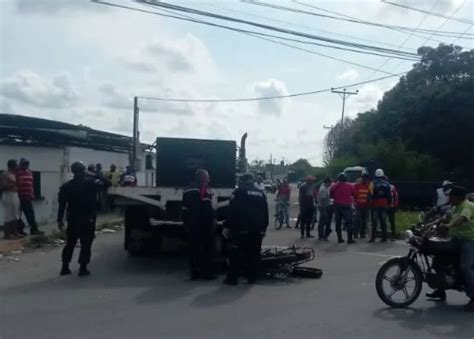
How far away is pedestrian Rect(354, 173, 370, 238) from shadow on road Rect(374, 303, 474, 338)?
981 centimetres

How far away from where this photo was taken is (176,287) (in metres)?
11.5

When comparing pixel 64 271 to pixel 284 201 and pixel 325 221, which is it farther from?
pixel 284 201

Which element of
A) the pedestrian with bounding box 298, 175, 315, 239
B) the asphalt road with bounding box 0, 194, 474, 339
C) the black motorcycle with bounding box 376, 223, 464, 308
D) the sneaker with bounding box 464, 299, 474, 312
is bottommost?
the asphalt road with bounding box 0, 194, 474, 339

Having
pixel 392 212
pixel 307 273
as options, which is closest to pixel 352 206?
pixel 392 212

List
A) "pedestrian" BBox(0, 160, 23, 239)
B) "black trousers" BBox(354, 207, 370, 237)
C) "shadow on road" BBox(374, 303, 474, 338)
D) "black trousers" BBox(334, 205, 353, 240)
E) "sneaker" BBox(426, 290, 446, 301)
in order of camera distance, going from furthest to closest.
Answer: "black trousers" BBox(354, 207, 370, 237)
"black trousers" BBox(334, 205, 353, 240)
"pedestrian" BBox(0, 160, 23, 239)
"sneaker" BBox(426, 290, 446, 301)
"shadow on road" BBox(374, 303, 474, 338)

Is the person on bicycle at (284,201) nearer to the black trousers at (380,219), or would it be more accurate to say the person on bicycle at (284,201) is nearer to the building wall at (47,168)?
the building wall at (47,168)

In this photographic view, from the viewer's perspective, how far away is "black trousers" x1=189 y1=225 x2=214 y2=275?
12367mm

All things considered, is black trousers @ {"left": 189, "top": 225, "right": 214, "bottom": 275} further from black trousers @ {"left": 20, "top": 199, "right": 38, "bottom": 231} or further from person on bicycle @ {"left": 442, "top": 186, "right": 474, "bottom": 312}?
black trousers @ {"left": 20, "top": 199, "right": 38, "bottom": 231}

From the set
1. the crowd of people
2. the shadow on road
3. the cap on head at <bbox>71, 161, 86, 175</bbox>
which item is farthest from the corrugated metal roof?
the shadow on road

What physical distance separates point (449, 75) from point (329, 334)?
1602 inches

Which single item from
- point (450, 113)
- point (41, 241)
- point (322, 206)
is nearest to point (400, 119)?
point (450, 113)

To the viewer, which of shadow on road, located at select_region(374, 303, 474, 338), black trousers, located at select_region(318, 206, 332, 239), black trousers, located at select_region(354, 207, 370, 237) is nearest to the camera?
shadow on road, located at select_region(374, 303, 474, 338)

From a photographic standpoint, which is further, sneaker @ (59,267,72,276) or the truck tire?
the truck tire

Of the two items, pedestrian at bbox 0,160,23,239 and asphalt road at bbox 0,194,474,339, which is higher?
pedestrian at bbox 0,160,23,239
